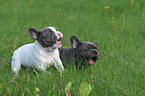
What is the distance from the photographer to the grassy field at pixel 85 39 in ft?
10.8

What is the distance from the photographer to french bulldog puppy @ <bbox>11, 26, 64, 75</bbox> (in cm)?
395

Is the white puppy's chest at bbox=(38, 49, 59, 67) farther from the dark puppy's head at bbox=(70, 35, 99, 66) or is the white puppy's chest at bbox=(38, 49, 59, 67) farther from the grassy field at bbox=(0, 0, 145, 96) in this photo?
the dark puppy's head at bbox=(70, 35, 99, 66)

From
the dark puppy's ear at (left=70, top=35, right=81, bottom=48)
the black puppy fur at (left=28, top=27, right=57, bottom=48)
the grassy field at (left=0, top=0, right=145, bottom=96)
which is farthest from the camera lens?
the dark puppy's ear at (left=70, top=35, right=81, bottom=48)

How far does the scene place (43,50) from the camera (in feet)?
13.2

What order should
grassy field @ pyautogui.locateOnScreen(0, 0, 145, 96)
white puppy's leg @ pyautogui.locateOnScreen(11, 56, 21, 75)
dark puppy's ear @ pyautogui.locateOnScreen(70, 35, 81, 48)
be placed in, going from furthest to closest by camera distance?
dark puppy's ear @ pyautogui.locateOnScreen(70, 35, 81, 48) → white puppy's leg @ pyautogui.locateOnScreen(11, 56, 21, 75) → grassy field @ pyautogui.locateOnScreen(0, 0, 145, 96)

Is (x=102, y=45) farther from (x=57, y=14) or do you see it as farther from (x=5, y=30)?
(x=57, y=14)

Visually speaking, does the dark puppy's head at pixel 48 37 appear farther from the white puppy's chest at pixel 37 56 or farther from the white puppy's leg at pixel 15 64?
the white puppy's leg at pixel 15 64

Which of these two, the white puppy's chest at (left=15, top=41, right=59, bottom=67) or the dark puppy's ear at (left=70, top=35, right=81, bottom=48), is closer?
the white puppy's chest at (left=15, top=41, right=59, bottom=67)

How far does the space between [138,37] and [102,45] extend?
5.42 ft

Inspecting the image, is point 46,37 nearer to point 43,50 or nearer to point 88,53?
point 43,50

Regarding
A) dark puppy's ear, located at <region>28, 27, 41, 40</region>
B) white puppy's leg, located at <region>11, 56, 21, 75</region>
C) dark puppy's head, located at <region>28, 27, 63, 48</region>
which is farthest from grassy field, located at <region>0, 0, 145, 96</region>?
dark puppy's ear, located at <region>28, 27, 41, 40</region>

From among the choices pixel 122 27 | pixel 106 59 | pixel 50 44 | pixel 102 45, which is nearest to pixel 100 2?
pixel 122 27

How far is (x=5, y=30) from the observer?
19.3 ft

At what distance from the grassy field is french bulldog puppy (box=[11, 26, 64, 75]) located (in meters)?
0.16
